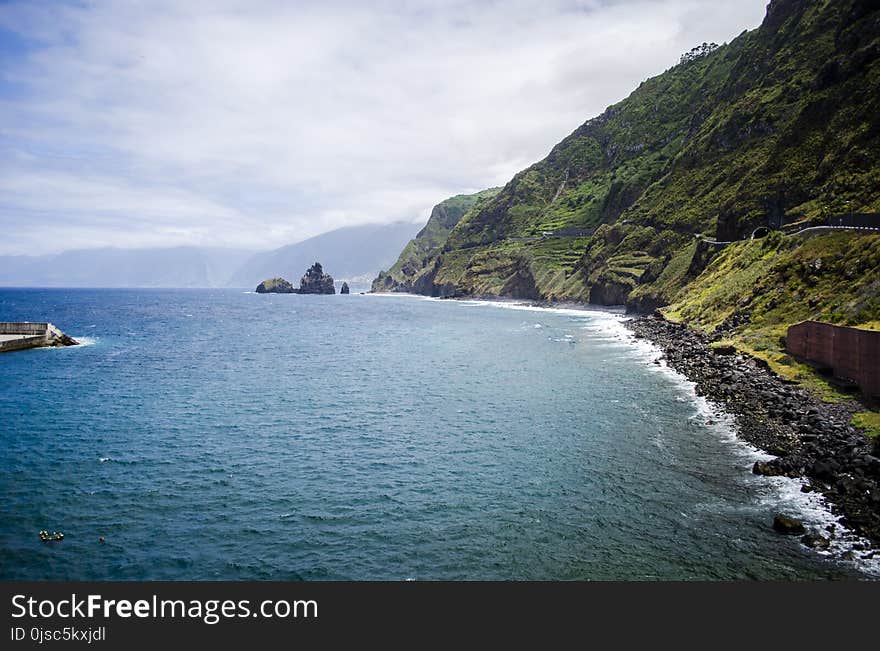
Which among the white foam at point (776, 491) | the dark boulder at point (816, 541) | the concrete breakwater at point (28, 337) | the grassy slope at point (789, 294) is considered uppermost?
the grassy slope at point (789, 294)

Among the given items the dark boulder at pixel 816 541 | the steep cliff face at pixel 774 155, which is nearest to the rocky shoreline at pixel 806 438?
the dark boulder at pixel 816 541

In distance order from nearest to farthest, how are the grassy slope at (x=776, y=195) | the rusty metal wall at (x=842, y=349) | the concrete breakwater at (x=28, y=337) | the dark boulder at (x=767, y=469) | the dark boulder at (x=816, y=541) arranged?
the dark boulder at (x=816, y=541)
the dark boulder at (x=767, y=469)
the rusty metal wall at (x=842, y=349)
the grassy slope at (x=776, y=195)
the concrete breakwater at (x=28, y=337)

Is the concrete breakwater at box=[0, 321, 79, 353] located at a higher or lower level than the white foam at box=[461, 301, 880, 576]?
higher

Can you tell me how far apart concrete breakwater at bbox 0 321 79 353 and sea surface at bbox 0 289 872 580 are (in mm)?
24705

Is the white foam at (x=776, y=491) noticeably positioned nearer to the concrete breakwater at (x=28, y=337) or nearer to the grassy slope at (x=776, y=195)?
the grassy slope at (x=776, y=195)

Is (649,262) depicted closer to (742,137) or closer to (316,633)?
(742,137)

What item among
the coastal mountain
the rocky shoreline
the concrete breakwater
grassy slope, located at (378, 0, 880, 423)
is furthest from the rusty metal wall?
the concrete breakwater

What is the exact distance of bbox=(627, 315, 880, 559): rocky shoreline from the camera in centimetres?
2725

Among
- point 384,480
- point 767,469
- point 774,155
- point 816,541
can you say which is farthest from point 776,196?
point 384,480

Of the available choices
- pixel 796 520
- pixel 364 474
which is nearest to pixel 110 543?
pixel 364 474

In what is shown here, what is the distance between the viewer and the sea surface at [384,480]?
80.4ft

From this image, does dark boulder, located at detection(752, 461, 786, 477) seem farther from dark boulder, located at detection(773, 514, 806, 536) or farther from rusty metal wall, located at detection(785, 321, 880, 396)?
rusty metal wall, located at detection(785, 321, 880, 396)

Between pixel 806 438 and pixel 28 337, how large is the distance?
10855 centimetres

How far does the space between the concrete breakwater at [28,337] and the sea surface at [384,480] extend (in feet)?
81.1
